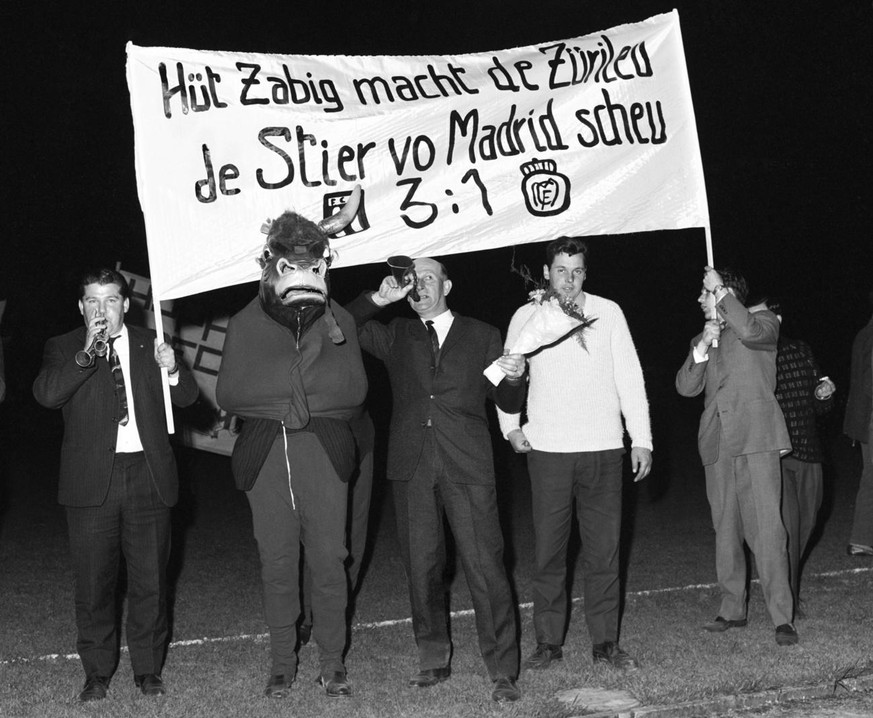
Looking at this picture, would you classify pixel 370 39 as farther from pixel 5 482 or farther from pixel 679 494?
pixel 679 494

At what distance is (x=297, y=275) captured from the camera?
5949 millimetres

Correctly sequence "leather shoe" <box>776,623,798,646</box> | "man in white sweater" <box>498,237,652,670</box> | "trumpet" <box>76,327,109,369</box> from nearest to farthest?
1. "trumpet" <box>76,327,109,369</box>
2. "man in white sweater" <box>498,237,652,670</box>
3. "leather shoe" <box>776,623,798,646</box>

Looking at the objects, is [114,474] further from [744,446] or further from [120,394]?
[744,446]

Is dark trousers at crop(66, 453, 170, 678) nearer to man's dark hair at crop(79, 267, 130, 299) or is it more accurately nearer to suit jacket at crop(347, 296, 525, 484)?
man's dark hair at crop(79, 267, 130, 299)

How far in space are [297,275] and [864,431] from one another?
587cm

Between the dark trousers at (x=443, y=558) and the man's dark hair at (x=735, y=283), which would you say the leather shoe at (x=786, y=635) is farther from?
the man's dark hair at (x=735, y=283)

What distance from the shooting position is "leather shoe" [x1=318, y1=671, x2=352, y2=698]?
6.12 meters

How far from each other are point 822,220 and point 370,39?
479 inches

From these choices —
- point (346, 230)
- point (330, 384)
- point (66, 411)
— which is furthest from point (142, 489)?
point (346, 230)

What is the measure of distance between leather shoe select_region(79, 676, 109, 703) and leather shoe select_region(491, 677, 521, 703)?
1977 mm

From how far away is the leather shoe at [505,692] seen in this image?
20.0 feet

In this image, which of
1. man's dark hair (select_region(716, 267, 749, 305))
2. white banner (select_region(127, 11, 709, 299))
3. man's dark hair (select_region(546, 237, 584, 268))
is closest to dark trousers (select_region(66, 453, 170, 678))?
white banner (select_region(127, 11, 709, 299))

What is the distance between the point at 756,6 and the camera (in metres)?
28.7

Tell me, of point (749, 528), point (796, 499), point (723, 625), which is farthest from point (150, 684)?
point (796, 499)
